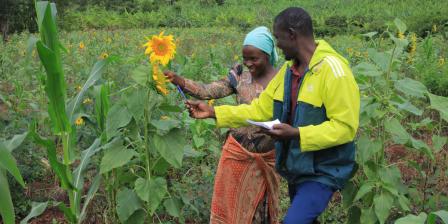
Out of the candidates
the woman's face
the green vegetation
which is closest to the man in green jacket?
the woman's face

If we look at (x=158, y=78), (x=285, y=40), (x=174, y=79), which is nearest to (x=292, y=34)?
(x=285, y=40)

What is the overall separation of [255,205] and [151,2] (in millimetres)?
21041

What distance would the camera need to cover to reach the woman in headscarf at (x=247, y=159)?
3.20 meters

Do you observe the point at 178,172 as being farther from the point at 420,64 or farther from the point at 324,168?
the point at 420,64

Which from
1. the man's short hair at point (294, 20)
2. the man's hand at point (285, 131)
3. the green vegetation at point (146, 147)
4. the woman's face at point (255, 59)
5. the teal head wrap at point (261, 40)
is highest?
the man's short hair at point (294, 20)

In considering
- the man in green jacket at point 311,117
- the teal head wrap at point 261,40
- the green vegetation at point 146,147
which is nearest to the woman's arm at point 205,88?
the green vegetation at point 146,147

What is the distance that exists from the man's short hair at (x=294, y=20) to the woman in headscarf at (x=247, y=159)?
0.49 m

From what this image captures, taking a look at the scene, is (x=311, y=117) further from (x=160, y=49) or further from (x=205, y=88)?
(x=205, y=88)

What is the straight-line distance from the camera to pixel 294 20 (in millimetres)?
2617

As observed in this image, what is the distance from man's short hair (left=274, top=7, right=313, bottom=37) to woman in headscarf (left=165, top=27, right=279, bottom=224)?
1.60 ft

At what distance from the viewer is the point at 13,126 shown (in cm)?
418

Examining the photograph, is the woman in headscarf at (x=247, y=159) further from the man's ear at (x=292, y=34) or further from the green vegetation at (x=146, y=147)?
the man's ear at (x=292, y=34)

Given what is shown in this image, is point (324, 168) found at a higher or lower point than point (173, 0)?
higher

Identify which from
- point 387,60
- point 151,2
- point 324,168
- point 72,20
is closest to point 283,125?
point 324,168
